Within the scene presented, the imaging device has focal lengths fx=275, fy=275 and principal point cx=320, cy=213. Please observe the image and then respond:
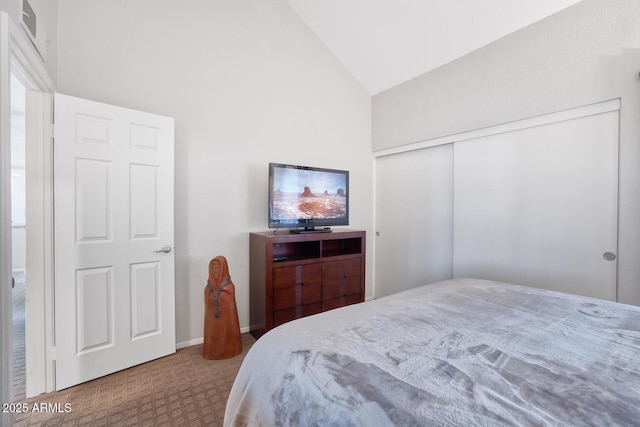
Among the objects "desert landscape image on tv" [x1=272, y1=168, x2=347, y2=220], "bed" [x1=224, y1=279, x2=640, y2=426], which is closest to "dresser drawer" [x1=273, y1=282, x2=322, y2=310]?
"desert landscape image on tv" [x1=272, y1=168, x2=347, y2=220]

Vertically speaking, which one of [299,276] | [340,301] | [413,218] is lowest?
[340,301]

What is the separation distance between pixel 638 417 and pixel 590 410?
0.31 feet

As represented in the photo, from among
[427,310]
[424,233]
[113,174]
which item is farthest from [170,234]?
[424,233]

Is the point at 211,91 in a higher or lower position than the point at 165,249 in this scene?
higher

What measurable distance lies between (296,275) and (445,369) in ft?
5.87

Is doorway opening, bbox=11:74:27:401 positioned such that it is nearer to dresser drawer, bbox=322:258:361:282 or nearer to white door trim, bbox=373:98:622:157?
dresser drawer, bbox=322:258:361:282

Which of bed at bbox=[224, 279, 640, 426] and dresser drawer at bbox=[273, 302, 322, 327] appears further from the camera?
dresser drawer at bbox=[273, 302, 322, 327]

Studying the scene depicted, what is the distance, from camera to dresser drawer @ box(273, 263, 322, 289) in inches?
95.5

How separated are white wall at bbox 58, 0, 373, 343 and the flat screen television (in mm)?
329

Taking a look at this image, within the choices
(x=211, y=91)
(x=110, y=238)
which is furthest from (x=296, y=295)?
(x=211, y=91)

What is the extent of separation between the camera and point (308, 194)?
2.76m

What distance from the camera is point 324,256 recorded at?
281cm

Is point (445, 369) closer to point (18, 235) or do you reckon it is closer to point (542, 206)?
point (542, 206)

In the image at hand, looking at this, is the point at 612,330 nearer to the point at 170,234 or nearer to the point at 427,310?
the point at 427,310
